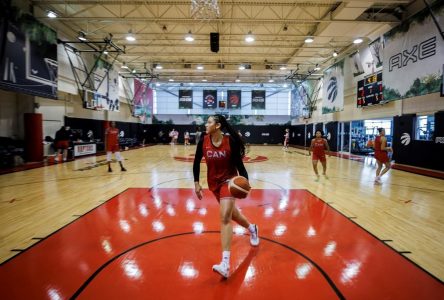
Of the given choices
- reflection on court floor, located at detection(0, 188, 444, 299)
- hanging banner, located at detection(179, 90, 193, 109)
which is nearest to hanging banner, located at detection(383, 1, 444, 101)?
reflection on court floor, located at detection(0, 188, 444, 299)

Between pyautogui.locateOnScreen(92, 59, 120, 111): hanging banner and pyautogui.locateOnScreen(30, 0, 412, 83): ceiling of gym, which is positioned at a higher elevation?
pyautogui.locateOnScreen(30, 0, 412, 83): ceiling of gym

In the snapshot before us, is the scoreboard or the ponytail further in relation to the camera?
the scoreboard

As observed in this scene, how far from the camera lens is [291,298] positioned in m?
2.44

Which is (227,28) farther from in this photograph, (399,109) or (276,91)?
(276,91)

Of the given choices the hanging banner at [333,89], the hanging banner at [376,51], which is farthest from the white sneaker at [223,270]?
the hanging banner at [333,89]

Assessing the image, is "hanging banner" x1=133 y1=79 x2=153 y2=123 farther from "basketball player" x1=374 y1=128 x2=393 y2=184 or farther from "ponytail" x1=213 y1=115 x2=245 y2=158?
"ponytail" x1=213 y1=115 x2=245 y2=158

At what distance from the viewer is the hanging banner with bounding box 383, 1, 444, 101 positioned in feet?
33.5

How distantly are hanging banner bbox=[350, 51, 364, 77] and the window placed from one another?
5.30m

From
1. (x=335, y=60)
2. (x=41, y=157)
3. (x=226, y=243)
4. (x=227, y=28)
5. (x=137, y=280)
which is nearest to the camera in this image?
(x=137, y=280)

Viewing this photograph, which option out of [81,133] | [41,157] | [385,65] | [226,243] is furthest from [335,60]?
[226,243]

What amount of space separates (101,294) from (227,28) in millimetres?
15057

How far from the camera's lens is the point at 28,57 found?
35.1ft

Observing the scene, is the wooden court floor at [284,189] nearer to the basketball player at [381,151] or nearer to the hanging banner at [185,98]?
the basketball player at [381,151]

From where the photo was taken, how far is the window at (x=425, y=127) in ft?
37.0
